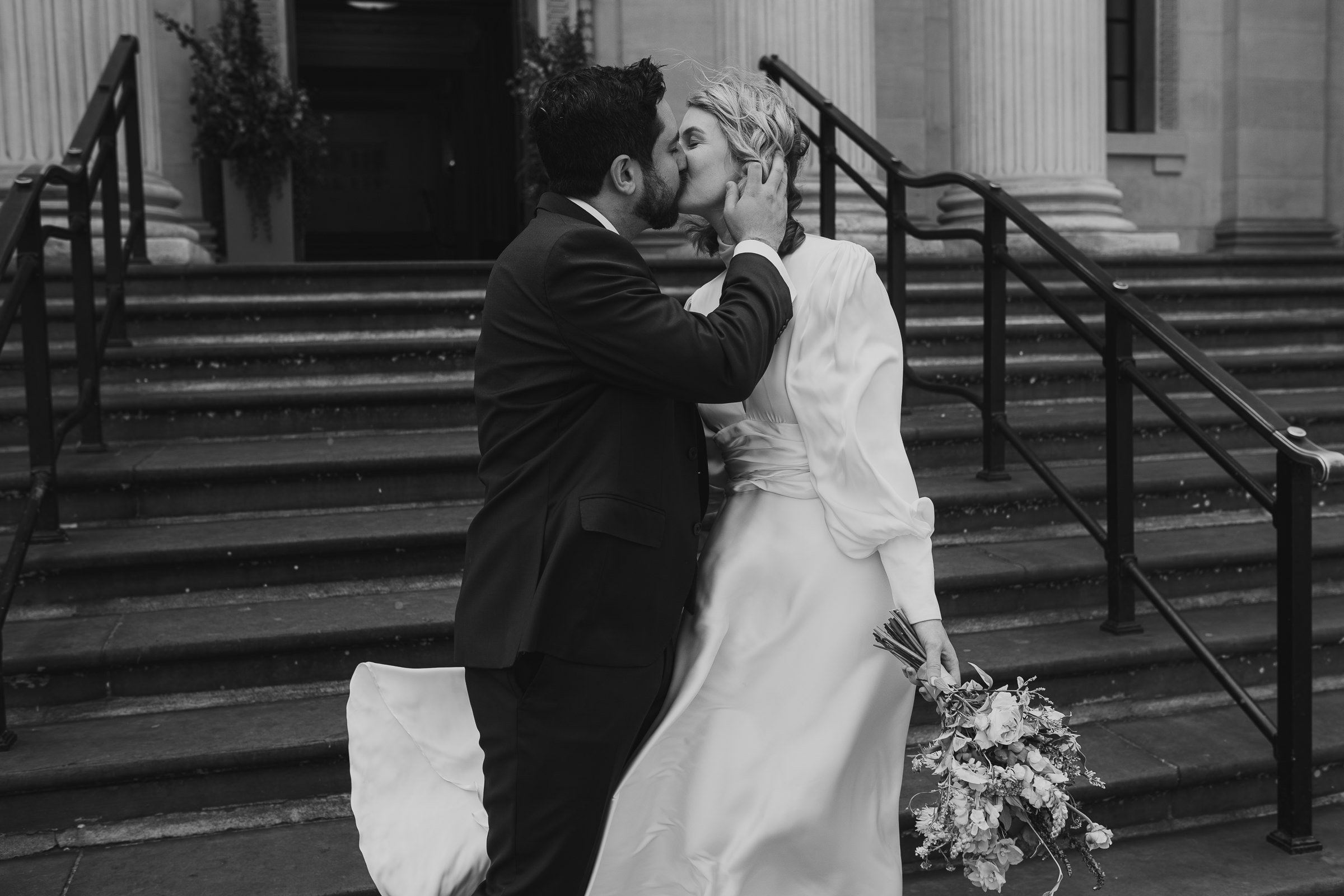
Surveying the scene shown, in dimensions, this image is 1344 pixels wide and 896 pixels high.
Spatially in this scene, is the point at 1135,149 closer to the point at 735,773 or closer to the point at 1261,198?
the point at 1261,198

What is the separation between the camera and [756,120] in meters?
2.28

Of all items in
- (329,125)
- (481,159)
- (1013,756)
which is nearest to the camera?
(1013,756)

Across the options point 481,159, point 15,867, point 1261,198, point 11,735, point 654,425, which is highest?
point 481,159

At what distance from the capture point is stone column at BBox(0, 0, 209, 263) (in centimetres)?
624

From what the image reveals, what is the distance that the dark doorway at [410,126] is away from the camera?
14852mm

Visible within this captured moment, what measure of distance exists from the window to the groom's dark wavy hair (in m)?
9.04

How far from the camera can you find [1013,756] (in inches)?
83.7

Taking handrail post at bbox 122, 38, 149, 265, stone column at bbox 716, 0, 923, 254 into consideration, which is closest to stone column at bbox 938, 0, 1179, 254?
stone column at bbox 716, 0, 923, 254

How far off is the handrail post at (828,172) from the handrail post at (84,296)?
10.3 ft

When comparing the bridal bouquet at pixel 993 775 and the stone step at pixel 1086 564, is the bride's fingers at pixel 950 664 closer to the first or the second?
the bridal bouquet at pixel 993 775

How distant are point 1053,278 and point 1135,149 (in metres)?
3.56

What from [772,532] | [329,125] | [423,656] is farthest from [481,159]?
[772,532]

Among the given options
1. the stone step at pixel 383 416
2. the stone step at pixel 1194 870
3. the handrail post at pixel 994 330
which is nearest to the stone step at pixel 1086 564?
the handrail post at pixel 994 330

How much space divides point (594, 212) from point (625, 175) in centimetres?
8
